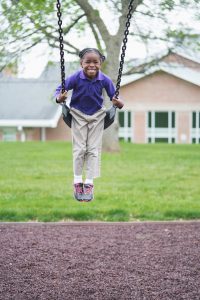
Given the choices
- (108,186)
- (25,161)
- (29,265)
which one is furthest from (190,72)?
(29,265)

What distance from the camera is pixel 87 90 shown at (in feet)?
16.7

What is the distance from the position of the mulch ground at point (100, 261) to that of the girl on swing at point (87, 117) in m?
1.01

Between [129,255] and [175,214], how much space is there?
2.33m

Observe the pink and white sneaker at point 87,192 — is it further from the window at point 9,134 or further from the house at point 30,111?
the window at point 9,134

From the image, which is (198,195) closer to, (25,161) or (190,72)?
(25,161)

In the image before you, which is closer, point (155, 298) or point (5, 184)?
point (155, 298)

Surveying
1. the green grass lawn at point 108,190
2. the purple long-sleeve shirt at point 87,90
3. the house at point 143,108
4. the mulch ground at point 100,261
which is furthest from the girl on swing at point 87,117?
the house at point 143,108

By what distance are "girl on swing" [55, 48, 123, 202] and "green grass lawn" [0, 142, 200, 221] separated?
361cm

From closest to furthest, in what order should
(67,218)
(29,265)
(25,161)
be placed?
(29,265) → (67,218) → (25,161)

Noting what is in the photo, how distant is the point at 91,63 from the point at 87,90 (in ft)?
0.98

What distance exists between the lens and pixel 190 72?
98.2 feet

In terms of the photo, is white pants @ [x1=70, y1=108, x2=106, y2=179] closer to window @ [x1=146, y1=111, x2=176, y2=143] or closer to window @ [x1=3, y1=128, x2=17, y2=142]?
window @ [x1=146, y1=111, x2=176, y2=143]

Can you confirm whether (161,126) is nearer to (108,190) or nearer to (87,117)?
(108,190)

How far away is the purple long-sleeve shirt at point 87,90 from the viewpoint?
5.08 m
